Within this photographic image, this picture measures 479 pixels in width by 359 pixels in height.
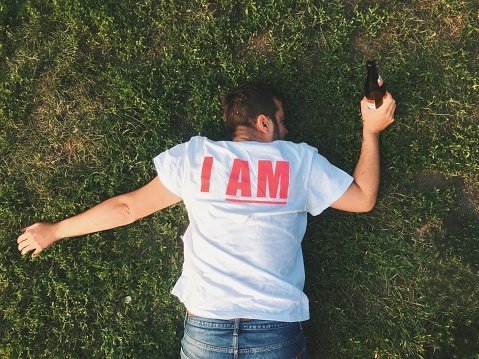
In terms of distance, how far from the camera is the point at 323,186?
3.75 metres

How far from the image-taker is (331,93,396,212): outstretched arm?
3.88 metres

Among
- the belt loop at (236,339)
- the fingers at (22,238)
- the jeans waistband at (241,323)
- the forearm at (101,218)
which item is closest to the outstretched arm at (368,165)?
the jeans waistband at (241,323)

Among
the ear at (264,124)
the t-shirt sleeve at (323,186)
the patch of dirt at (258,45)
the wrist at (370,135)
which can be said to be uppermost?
the patch of dirt at (258,45)

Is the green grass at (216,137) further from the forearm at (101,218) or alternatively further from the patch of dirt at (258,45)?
the forearm at (101,218)

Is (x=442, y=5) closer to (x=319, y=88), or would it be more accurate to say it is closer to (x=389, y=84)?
(x=389, y=84)

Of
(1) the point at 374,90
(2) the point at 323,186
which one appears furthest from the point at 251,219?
(1) the point at 374,90

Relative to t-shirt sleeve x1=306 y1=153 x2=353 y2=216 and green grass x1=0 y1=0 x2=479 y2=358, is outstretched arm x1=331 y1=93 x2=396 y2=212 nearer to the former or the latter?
t-shirt sleeve x1=306 y1=153 x2=353 y2=216

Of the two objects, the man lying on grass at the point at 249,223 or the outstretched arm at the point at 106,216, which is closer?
the man lying on grass at the point at 249,223

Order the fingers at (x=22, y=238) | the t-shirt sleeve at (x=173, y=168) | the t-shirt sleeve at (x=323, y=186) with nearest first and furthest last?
the t-shirt sleeve at (x=323, y=186), the t-shirt sleeve at (x=173, y=168), the fingers at (x=22, y=238)

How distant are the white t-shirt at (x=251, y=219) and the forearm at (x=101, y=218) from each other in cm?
67

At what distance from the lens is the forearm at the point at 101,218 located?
416 centimetres

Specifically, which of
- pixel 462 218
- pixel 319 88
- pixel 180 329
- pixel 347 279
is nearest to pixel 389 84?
pixel 319 88

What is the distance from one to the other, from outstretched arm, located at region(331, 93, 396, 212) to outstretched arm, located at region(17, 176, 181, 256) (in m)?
1.38

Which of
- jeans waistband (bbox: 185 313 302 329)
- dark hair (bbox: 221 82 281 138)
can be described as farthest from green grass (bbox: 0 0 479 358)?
jeans waistband (bbox: 185 313 302 329)
